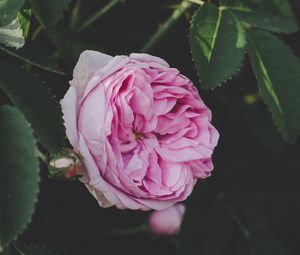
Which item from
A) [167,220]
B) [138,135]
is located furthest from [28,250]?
[167,220]

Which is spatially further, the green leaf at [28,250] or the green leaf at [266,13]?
the green leaf at [266,13]

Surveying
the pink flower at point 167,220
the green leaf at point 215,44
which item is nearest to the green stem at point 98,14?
the green leaf at point 215,44

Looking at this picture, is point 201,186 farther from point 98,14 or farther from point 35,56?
point 35,56

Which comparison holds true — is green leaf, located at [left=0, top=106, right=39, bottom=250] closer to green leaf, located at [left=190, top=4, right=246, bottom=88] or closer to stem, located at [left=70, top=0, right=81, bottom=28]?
Answer: green leaf, located at [left=190, top=4, right=246, bottom=88]

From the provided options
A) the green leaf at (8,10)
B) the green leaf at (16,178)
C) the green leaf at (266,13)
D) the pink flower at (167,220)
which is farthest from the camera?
the pink flower at (167,220)

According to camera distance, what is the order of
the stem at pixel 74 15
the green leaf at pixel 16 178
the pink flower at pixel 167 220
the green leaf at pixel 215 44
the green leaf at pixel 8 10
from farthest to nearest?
the pink flower at pixel 167 220, the stem at pixel 74 15, the green leaf at pixel 215 44, the green leaf at pixel 8 10, the green leaf at pixel 16 178

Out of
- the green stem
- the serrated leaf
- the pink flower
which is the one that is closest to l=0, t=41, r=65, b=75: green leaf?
the serrated leaf

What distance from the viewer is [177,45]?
1.12 m

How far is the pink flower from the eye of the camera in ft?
4.02

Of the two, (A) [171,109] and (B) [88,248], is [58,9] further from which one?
(B) [88,248]

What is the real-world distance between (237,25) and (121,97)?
239 millimetres

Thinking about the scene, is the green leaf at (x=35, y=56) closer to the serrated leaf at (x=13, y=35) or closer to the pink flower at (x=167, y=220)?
the serrated leaf at (x=13, y=35)

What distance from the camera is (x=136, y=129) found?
862mm

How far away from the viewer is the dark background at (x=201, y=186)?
107 centimetres
